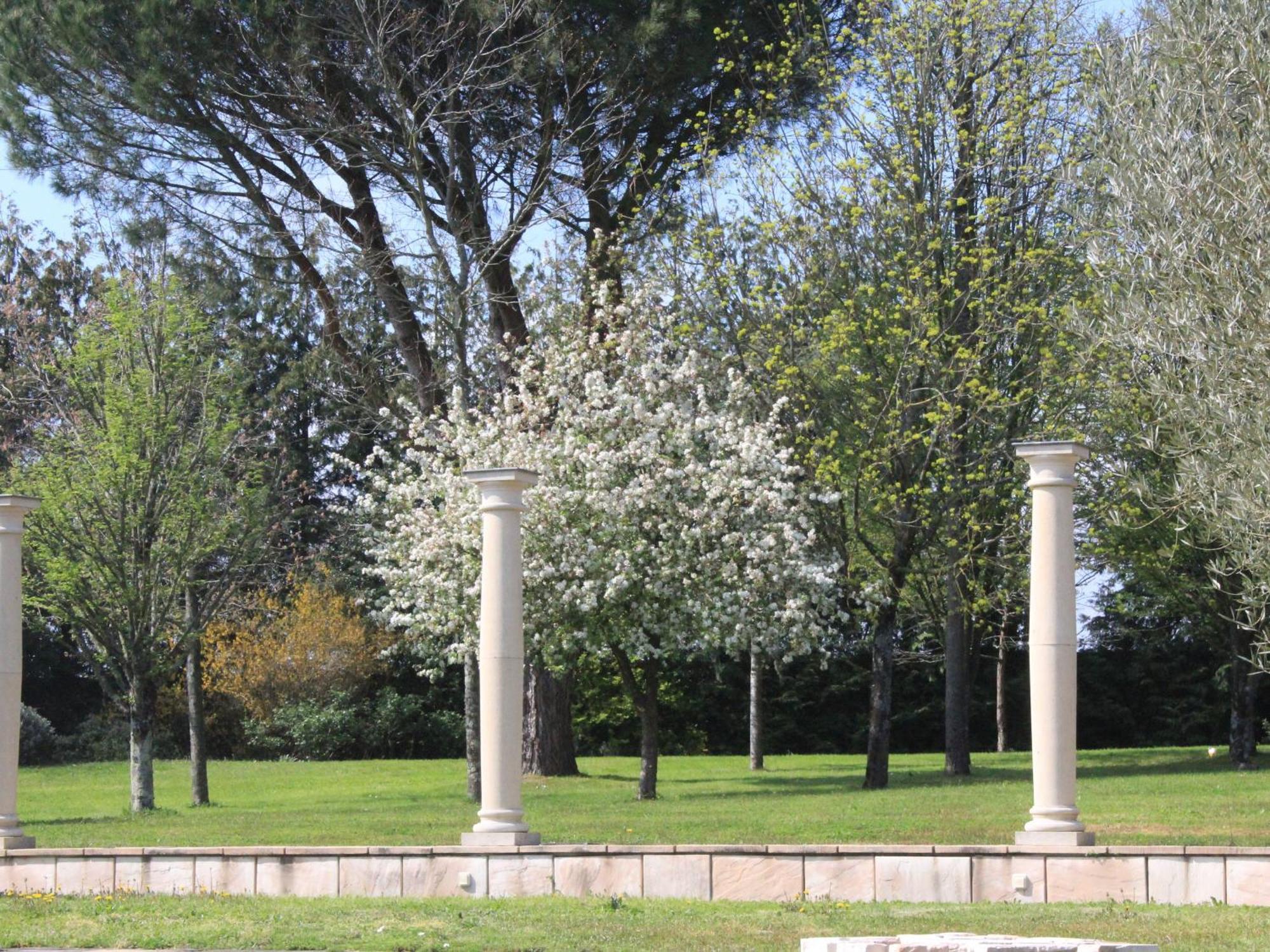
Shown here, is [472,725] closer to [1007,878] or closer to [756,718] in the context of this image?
[756,718]

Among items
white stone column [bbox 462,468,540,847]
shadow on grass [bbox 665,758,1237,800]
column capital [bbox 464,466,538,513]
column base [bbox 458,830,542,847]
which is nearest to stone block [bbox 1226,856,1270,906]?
column base [bbox 458,830,542,847]

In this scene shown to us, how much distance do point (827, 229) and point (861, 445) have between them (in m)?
3.22

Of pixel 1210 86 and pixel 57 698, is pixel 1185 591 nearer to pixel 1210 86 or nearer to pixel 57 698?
pixel 1210 86

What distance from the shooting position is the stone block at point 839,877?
11523mm

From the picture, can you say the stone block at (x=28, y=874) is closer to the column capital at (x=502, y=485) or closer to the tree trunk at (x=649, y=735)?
the column capital at (x=502, y=485)

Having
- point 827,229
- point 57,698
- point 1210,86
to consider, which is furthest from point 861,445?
point 57,698

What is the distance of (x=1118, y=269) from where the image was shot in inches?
745

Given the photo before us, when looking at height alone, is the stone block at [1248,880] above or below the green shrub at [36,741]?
above

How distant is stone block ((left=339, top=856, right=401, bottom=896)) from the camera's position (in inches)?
486

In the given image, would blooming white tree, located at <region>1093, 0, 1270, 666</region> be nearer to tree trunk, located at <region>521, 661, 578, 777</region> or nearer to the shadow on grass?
the shadow on grass

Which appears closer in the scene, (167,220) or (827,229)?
(827,229)

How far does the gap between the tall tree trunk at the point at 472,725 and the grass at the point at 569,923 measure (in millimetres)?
10480

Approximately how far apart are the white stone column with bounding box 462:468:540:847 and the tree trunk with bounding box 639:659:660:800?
22.1 feet

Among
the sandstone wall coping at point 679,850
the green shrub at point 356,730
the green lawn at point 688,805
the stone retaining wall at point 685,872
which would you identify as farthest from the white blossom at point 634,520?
the green shrub at point 356,730
